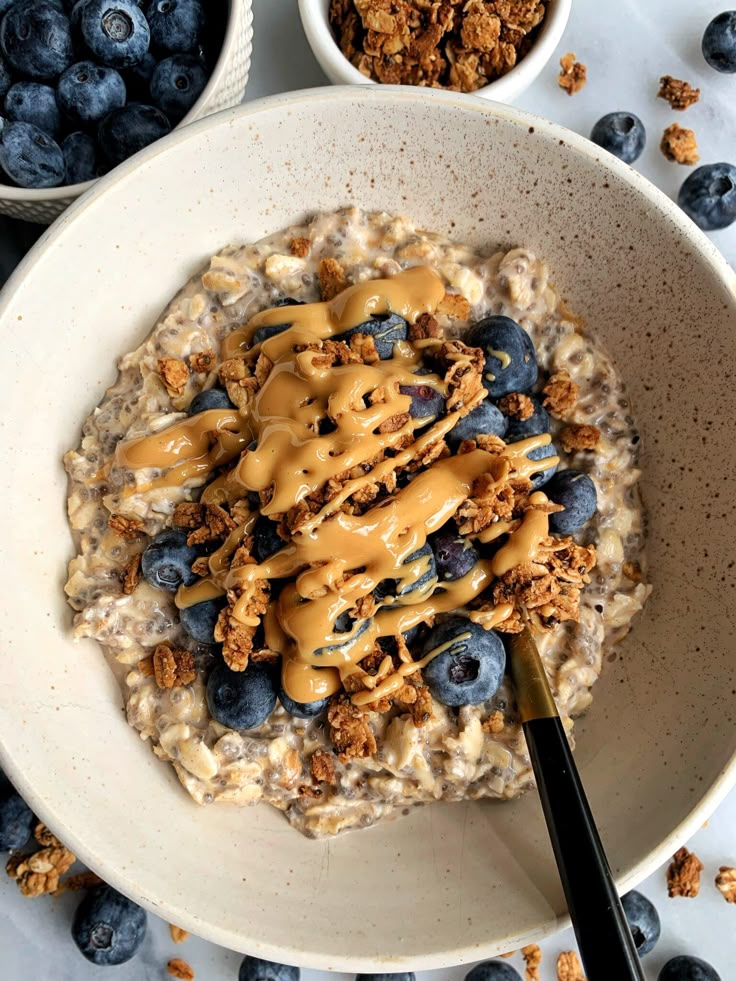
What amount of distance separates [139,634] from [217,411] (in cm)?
33

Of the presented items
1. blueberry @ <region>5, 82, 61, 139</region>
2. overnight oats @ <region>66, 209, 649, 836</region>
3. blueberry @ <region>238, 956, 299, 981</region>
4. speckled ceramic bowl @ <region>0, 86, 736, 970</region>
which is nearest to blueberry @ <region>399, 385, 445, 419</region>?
overnight oats @ <region>66, 209, 649, 836</region>

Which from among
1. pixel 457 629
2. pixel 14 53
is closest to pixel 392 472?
pixel 457 629

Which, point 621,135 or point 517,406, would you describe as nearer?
point 517,406

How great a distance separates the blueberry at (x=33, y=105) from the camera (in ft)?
4.89

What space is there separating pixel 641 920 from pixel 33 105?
169 centimetres

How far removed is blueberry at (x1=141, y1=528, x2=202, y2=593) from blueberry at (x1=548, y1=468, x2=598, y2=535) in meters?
0.48

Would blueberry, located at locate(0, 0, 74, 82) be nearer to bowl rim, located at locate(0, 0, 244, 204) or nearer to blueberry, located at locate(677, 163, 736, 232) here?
bowl rim, located at locate(0, 0, 244, 204)

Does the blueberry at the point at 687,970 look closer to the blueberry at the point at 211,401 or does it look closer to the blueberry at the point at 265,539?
the blueberry at the point at 265,539

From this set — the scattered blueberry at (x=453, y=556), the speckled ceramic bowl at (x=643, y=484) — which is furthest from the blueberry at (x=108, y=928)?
the scattered blueberry at (x=453, y=556)

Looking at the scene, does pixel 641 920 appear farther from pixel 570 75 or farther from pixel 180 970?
pixel 570 75

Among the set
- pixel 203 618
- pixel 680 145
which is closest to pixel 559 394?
pixel 203 618

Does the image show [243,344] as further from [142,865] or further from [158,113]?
[142,865]

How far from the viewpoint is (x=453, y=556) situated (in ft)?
3.73

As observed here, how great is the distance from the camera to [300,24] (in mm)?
1674
